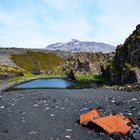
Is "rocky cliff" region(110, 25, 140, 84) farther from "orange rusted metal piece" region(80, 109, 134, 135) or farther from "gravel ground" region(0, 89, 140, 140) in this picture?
"orange rusted metal piece" region(80, 109, 134, 135)

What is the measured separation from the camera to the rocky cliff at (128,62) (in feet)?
343

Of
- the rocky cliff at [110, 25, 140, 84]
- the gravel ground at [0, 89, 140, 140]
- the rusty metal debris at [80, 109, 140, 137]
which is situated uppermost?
the rocky cliff at [110, 25, 140, 84]

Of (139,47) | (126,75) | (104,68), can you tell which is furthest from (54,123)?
(104,68)

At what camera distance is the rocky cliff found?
343 feet

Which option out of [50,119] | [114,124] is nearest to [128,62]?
[50,119]

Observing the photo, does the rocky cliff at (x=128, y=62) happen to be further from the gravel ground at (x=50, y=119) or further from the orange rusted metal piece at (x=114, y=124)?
the orange rusted metal piece at (x=114, y=124)

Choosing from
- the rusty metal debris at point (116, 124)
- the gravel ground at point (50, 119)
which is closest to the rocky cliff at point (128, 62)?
the gravel ground at point (50, 119)

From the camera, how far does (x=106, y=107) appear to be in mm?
39750

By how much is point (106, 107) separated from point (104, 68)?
11988cm

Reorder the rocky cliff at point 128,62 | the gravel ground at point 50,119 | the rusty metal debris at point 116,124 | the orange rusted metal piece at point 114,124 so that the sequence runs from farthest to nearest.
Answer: the rocky cliff at point 128,62
the gravel ground at point 50,119
the orange rusted metal piece at point 114,124
the rusty metal debris at point 116,124

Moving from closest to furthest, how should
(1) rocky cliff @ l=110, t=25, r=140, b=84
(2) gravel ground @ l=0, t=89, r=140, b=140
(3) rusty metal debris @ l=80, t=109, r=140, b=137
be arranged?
(3) rusty metal debris @ l=80, t=109, r=140, b=137 < (2) gravel ground @ l=0, t=89, r=140, b=140 < (1) rocky cliff @ l=110, t=25, r=140, b=84

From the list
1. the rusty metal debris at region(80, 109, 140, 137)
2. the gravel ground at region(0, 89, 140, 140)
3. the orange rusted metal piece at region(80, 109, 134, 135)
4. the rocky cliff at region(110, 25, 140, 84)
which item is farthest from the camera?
the rocky cliff at region(110, 25, 140, 84)

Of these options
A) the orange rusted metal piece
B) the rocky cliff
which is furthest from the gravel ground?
the rocky cliff

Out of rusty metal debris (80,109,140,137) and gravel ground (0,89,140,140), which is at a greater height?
rusty metal debris (80,109,140,137)
